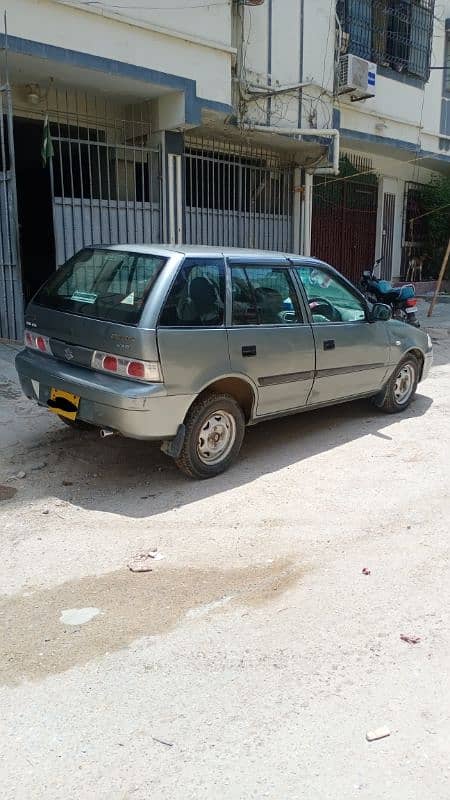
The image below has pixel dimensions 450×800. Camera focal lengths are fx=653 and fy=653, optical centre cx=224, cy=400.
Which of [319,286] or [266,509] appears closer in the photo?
[266,509]

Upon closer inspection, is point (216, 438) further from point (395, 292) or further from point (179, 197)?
point (395, 292)

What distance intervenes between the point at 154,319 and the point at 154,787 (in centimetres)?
283

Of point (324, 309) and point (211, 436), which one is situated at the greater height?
point (324, 309)

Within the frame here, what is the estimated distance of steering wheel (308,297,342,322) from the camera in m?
5.60

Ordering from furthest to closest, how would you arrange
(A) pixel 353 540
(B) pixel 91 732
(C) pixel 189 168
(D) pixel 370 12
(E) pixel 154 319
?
(D) pixel 370 12 → (C) pixel 189 168 → (E) pixel 154 319 → (A) pixel 353 540 → (B) pixel 91 732

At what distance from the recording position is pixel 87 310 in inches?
185

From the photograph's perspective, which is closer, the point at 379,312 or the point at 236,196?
the point at 379,312

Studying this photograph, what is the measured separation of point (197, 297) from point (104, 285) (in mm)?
693

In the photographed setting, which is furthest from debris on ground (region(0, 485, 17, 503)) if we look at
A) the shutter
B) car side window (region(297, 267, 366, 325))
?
the shutter

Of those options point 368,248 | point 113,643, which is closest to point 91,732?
point 113,643

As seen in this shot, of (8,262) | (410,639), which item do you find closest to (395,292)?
(8,262)

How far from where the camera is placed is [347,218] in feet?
Result: 48.8

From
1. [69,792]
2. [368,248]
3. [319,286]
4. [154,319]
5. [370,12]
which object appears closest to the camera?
[69,792]

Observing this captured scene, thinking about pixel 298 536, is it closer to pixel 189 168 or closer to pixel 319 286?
pixel 319 286
